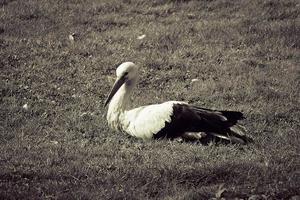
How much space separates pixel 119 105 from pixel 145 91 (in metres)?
1.56

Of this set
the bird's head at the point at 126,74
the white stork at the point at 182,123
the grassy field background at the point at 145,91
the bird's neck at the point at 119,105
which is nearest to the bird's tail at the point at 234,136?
the white stork at the point at 182,123

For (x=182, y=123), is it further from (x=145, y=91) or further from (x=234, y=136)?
(x=145, y=91)

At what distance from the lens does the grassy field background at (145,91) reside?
238 inches

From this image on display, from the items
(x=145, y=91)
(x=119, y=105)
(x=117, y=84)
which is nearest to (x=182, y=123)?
(x=119, y=105)

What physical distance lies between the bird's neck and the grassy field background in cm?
16

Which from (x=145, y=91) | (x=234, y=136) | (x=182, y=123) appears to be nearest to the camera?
(x=234, y=136)

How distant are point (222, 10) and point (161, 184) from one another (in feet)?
26.1

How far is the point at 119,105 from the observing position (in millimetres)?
8219

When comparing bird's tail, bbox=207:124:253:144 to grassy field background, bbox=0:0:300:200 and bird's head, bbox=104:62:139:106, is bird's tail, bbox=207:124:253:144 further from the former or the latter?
bird's head, bbox=104:62:139:106

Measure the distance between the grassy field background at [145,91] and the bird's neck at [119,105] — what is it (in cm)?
16

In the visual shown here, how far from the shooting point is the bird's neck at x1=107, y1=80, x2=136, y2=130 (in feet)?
26.3

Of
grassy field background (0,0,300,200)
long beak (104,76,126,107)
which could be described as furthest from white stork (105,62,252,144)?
long beak (104,76,126,107)

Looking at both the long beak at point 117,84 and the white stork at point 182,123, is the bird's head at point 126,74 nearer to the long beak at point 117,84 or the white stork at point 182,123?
the long beak at point 117,84

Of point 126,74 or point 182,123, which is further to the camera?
point 126,74
